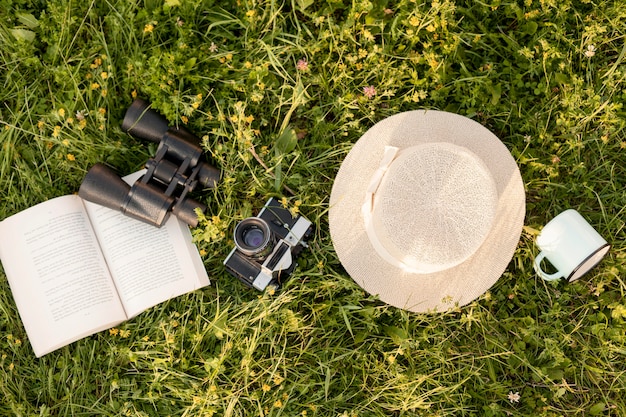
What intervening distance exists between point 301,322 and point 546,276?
1350 millimetres

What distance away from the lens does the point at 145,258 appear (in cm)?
277

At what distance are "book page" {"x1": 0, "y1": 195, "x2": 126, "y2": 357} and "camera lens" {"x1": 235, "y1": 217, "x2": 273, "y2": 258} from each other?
2.56 feet

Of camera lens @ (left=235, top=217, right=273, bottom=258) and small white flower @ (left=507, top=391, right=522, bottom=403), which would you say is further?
small white flower @ (left=507, top=391, right=522, bottom=403)

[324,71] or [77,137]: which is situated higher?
[324,71]

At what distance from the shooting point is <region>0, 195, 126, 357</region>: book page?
2680 millimetres

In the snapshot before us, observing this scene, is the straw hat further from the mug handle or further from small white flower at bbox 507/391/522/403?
small white flower at bbox 507/391/522/403

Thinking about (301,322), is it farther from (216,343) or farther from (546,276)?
(546,276)

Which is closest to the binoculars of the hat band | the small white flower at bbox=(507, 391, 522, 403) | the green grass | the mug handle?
the green grass

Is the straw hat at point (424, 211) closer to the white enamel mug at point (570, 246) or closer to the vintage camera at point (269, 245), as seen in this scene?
the vintage camera at point (269, 245)

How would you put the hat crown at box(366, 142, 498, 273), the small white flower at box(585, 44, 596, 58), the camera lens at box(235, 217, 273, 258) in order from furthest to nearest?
the small white flower at box(585, 44, 596, 58) < the camera lens at box(235, 217, 273, 258) < the hat crown at box(366, 142, 498, 273)

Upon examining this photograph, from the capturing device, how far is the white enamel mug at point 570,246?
8.75 feet

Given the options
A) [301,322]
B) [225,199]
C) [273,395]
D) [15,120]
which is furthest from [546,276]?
[15,120]

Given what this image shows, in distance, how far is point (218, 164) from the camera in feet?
9.53

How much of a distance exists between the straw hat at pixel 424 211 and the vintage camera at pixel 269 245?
222 millimetres
